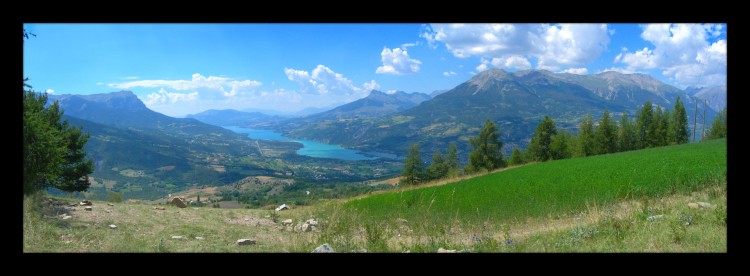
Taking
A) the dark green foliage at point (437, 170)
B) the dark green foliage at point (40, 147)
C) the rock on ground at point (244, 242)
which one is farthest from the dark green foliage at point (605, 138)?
the dark green foliage at point (40, 147)

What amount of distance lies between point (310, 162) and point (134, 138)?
47476mm

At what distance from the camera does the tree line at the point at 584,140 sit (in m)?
41.5

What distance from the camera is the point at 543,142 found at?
44531mm

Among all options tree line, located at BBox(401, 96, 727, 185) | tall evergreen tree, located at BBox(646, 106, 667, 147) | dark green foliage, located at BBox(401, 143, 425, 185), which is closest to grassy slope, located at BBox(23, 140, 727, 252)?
dark green foliage, located at BBox(401, 143, 425, 185)

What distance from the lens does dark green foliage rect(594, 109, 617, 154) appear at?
42.4 meters

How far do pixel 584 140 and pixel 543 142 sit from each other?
14.3ft

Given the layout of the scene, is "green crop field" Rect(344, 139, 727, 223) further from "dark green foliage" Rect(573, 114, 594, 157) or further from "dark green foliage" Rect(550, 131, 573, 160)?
"dark green foliage" Rect(573, 114, 594, 157)

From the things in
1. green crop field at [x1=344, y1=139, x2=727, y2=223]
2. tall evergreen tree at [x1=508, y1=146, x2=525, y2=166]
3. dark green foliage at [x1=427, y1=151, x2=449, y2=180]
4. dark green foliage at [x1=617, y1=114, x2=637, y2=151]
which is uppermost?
dark green foliage at [x1=617, y1=114, x2=637, y2=151]

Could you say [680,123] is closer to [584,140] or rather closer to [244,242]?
[584,140]

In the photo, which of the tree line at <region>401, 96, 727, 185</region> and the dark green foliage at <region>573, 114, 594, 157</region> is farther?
the dark green foliage at <region>573, 114, 594, 157</region>
